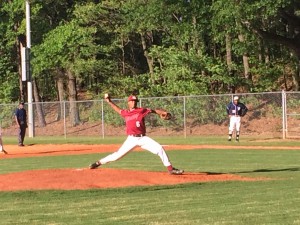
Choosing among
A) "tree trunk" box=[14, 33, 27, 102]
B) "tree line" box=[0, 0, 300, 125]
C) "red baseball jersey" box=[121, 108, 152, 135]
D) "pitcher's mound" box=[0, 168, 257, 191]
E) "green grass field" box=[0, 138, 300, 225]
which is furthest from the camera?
"tree trunk" box=[14, 33, 27, 102]

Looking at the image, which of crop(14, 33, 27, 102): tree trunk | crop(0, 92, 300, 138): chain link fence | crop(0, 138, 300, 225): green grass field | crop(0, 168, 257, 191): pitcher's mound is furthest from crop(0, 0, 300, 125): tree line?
crop(0, 138, 300, 225): green grass field

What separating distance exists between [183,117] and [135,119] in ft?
78.7

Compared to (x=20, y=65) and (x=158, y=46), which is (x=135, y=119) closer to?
(x=158, y=46)

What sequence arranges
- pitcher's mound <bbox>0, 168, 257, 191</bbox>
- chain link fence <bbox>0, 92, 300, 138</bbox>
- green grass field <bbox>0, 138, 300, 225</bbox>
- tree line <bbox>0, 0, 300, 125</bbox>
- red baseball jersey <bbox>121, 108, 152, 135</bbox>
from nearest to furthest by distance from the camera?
green grass field <bbox>0, 138, 300, 225</bbox>, pitcher's mound <bbox>0, 168, 257, 191</bbox>, red baseball jersey <bbox>121, 108, 152, 135</bbox>, chain link fence <bbox>0, 92, 300, 138</bbox>, tree line <bbox>0, 0, 300, 125</bbox>

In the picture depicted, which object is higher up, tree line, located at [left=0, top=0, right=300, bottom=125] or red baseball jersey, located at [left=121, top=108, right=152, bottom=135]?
tree line, located at [left=0, top=0, right=300, bottom=125]

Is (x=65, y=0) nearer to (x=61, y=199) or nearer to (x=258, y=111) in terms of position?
(x=258, y=111)

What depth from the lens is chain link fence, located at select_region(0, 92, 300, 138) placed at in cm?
3481

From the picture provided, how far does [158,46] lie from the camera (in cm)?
4638

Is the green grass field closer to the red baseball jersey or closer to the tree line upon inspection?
the red baseball jersey

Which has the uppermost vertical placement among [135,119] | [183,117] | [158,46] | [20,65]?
[158,46]

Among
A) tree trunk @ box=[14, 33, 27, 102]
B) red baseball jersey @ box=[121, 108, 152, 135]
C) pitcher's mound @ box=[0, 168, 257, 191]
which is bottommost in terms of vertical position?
pitcher's mound @ box=[0, 168, 257, 191]

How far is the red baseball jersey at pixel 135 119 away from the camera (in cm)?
1418

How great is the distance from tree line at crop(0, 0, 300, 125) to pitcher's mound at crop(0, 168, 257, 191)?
64.4 feet

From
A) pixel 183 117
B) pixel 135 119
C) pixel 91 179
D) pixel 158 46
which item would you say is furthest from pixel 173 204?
pixel 158 46
